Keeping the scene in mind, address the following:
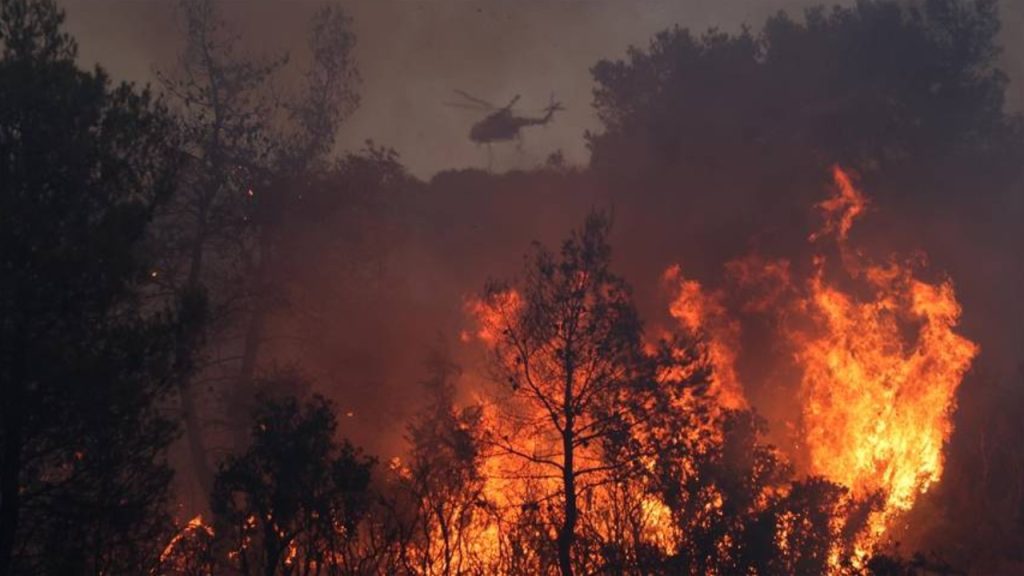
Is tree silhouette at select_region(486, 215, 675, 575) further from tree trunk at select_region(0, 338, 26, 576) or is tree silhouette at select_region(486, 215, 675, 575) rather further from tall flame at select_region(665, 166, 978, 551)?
tall flame at select_region(665, 166, 978, 551)

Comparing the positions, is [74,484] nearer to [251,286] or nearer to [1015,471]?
[251,286]

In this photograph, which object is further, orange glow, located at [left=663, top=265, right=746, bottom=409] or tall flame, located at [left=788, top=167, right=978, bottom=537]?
orange glow, located at [left=663, top=265, right=746, bottom=409]

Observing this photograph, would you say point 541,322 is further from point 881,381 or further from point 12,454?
point 881,381

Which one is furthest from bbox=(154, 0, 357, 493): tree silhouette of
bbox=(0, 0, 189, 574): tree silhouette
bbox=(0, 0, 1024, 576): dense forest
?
bbox=(0, 0, 189, 574): tree silhouette

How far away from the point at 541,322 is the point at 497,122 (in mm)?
24615

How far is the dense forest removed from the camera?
9.99 meters

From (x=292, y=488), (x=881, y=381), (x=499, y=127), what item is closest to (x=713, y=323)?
(x=881, y=381)

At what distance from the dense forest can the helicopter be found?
7.09ft

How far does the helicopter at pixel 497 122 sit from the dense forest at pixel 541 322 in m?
2.16

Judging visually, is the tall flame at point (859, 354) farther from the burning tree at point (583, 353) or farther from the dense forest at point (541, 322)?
the burning tree at point (583, 353)

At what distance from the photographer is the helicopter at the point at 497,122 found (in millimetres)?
35688

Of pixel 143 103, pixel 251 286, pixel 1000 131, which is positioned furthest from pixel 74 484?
pixel 1000 131

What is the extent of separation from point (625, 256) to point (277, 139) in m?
12.1

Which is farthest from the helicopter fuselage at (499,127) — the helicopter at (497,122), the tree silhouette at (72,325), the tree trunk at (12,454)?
the tree trunk at (12,454)
